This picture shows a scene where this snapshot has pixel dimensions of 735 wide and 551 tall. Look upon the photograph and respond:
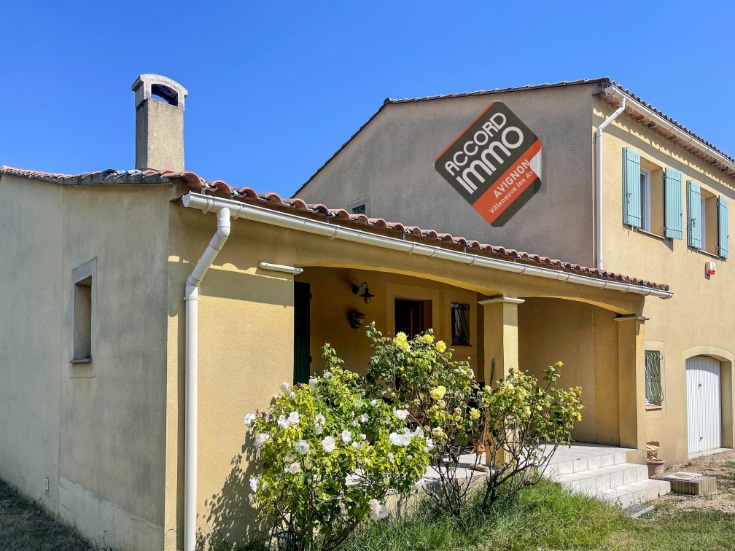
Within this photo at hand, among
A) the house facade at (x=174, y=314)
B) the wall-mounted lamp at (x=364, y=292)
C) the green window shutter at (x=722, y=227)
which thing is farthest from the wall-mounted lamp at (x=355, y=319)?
the green window shutter at (x=722, y=227)

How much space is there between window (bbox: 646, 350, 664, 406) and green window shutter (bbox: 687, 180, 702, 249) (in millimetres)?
2960

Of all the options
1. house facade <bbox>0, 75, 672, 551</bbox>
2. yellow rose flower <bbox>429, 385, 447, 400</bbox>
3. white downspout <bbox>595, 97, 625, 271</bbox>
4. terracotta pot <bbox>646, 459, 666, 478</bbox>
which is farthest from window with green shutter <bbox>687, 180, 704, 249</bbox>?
yellow rose flower <bbox>429, 385, 447, 400</bbox>

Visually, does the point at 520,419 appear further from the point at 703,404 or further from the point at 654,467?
the point at 703,404

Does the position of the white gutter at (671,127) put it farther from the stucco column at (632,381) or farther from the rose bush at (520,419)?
the rose bush at (520,419)

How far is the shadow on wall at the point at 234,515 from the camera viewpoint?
5633mm

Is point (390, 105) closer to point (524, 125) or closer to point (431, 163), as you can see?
point (431, 163)

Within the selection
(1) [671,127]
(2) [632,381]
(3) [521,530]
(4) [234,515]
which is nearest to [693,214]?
(1) [671,127]

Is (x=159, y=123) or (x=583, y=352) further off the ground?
(x=159, y=123)

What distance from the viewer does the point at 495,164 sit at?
511 inches

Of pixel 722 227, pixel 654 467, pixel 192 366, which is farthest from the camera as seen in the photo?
pixel 722 227

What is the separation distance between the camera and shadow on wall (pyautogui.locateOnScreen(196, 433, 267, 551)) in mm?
5633

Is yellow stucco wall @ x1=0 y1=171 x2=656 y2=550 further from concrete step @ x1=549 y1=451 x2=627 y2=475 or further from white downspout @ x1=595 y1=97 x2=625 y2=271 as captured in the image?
white downspout @ x1=595 y1=97 x2=625 y2=271

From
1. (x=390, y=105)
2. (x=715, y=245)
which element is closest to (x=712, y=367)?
(x=715, y=245)

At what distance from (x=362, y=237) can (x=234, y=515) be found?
288 centimetres
